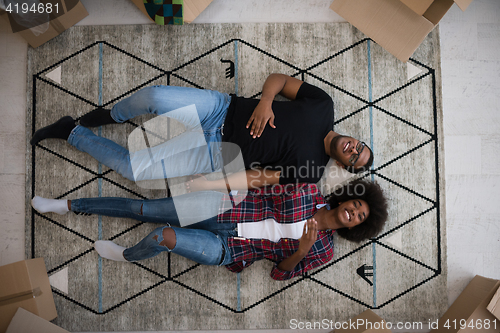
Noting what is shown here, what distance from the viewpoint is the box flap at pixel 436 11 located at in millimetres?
1749

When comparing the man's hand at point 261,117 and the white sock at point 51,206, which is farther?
the white sock at point 51,206

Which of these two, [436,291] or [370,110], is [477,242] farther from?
[370,110]

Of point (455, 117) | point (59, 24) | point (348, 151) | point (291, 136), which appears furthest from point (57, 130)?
point (455, 117)

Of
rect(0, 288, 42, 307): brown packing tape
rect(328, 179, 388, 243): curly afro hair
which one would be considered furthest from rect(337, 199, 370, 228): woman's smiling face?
rect(0, 288, 42, 307): brown packing tape

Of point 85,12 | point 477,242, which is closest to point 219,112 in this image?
point 85,12

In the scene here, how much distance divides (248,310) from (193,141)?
1150mm

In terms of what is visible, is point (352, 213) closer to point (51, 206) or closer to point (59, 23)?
point (51, 206)

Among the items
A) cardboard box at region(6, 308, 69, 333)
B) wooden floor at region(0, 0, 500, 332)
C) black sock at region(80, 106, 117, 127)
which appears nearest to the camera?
cardboard box at region(6, 308, 69, 333)

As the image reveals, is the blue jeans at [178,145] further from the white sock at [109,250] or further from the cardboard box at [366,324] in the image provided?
the cardboard box at [366,324]

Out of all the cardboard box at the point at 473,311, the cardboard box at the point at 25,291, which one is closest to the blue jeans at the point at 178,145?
the cardboard box at the point at 25,291

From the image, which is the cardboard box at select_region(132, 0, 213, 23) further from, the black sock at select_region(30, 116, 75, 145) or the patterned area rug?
the black sock at select_region(30, 116, 75, 145)

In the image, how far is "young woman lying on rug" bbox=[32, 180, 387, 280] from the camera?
170cm

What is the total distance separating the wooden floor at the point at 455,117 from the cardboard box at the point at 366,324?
600 mm

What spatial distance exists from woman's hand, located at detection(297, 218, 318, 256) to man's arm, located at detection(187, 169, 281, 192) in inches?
12.8
